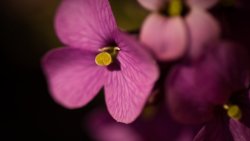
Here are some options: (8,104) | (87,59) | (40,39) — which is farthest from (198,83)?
(8,104)

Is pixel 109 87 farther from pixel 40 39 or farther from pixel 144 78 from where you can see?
pixel 40 39

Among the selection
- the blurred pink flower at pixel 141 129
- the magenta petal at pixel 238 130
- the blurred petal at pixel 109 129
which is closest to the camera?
the magenta petal at pixel 238 130

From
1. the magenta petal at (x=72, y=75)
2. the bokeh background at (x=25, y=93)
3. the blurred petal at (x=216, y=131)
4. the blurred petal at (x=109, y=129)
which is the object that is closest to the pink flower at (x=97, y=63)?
the magenta petal at (x=72, y=75)

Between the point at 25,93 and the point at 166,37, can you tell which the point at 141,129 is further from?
the point at 25,93

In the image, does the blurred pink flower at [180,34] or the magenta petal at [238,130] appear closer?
the blurred pink flower at [180,34]

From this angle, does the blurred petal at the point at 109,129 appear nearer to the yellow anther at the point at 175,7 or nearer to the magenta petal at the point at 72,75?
the magenta petal at the point at 72,75

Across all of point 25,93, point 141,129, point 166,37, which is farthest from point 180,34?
point 25,93
